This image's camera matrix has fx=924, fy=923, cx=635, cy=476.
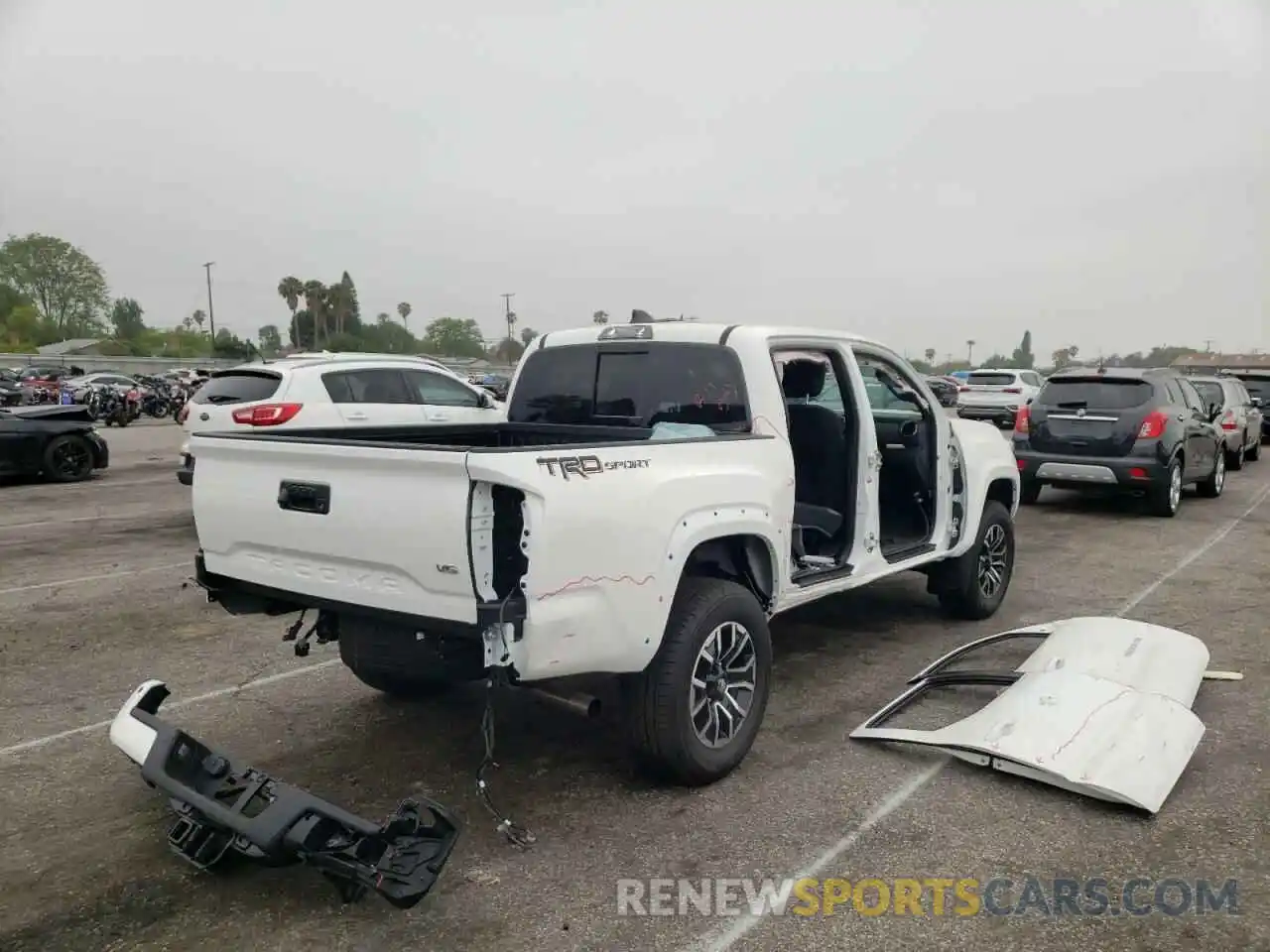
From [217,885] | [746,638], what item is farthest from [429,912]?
[746,638]

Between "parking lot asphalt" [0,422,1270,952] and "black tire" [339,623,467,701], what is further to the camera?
"black tire" [339,623,467,701]

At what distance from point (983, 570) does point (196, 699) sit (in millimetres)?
4809

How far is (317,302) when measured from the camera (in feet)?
341

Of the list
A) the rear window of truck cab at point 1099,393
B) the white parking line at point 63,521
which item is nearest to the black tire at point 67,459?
the white parking line at point 63,521

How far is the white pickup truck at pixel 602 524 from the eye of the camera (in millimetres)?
2975

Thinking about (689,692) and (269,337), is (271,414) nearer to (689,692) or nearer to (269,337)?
(689,692)

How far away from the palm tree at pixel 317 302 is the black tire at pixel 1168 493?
102240mm

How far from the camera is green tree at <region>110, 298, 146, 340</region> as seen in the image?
11007cm

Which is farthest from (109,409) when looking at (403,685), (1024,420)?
(403,685)

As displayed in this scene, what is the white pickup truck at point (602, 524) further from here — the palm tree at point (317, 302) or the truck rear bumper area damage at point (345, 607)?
the palm tree at point (317, 302)

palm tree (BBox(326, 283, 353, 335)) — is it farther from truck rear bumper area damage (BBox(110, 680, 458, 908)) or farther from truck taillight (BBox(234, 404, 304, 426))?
truck rear bumper area damage (BBox(110, 680, 458, 908))

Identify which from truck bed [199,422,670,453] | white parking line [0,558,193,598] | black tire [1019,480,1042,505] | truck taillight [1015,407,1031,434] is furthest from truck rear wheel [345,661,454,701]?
truck taillight [1015,407,1031,434]

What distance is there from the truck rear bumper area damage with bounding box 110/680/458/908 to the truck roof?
98.7 inches

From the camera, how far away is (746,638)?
3793 millimetres
